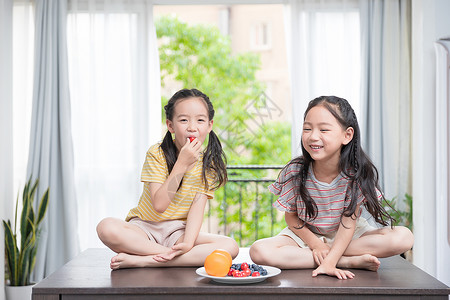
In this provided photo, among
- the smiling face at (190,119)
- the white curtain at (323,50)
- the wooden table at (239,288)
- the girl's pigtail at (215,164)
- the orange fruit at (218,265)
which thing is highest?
the white curtain at (323,50)

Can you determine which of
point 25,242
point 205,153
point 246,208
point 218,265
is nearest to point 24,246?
point 25,242

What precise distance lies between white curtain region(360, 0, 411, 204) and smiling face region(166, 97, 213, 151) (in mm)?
1941

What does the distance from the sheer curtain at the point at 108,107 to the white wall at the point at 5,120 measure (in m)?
0.40

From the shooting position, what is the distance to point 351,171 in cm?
211

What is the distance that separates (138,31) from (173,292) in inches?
100

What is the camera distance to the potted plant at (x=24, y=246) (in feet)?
11.5

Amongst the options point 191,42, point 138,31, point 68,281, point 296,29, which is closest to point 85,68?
point 138,31

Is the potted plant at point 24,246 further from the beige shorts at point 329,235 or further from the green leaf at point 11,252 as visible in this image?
the beige shorts at point 329,235

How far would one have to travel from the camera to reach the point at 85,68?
13.0 ft

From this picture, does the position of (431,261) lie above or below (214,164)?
below

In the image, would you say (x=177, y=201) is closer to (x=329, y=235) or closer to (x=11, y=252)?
(x=329, y=235)

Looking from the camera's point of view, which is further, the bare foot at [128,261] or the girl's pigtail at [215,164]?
the girl's pigtail at [215,164]

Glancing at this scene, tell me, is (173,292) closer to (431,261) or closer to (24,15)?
(431,261)

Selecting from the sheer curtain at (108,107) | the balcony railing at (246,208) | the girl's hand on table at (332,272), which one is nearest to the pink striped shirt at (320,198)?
the girl's hand on table at (332,272)
